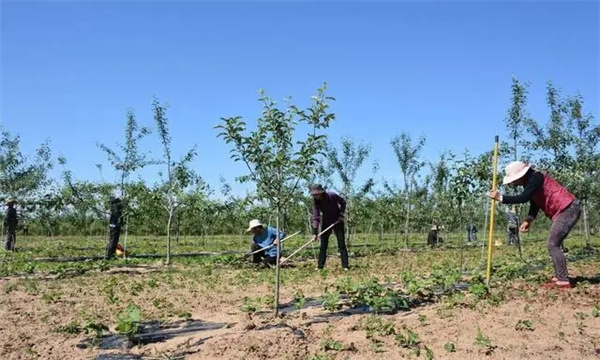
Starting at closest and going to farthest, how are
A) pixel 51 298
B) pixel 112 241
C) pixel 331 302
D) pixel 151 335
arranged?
pixel 151 335 → pixel 331 302 → pixel 51 298 → pixel 112 241

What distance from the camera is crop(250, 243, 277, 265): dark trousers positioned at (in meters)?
11.6

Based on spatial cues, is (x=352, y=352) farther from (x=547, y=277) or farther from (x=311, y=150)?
(x=547, y=277)

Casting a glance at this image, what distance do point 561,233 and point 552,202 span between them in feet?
1.41

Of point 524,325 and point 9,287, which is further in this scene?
point 9,287

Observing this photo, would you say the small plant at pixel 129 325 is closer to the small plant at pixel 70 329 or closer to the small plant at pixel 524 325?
the small plant at pixel 70 329

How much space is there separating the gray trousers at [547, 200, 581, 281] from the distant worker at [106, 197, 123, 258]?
11.8m

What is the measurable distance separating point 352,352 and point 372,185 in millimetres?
19417

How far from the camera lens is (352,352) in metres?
4.78

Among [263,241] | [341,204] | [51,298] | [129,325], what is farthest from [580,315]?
[263,241]

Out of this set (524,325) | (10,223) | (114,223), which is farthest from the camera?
(10,223)

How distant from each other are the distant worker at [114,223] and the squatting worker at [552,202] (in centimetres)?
1147

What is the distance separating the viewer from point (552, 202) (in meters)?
7.02

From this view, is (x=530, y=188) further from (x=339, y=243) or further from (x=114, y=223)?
(x=114, y=223)

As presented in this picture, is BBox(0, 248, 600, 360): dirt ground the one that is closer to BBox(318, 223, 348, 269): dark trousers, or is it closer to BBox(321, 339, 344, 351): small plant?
BBox(321, 339, 344, 351): small plant
